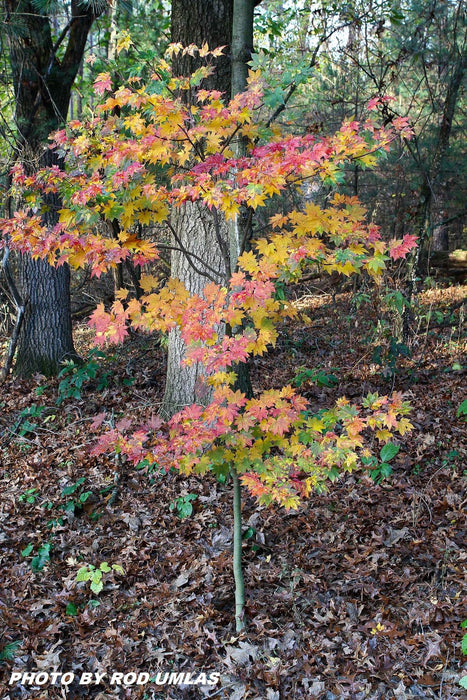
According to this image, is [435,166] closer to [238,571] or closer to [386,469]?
[386,469]

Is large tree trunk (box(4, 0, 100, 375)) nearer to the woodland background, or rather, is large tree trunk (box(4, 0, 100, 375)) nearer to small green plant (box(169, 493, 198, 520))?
the woodland background

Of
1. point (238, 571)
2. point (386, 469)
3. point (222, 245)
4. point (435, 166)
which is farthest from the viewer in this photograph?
point (435, 166)

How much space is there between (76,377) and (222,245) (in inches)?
132

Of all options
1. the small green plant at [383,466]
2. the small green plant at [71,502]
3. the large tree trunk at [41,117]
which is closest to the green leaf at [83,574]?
the small green plant at [71,502]

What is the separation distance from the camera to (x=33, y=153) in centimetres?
595

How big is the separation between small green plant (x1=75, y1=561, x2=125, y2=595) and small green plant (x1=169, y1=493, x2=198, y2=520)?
0.63m

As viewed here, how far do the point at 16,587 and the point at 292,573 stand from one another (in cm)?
181

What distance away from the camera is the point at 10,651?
116 inches

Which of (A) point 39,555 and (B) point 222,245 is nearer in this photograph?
(B) point 222,245

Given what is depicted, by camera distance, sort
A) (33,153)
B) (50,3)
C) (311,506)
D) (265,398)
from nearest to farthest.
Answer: (265,398) → (311,506) → (50,3) → (33,153)

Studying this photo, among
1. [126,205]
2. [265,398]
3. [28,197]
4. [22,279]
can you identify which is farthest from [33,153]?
[265,398]

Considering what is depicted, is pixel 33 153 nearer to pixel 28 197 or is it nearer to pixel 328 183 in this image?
pixel 28 197

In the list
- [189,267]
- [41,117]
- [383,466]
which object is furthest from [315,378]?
[41,117]

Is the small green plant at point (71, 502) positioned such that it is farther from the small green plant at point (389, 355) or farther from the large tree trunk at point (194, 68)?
the small green plant at point (389, 355)
